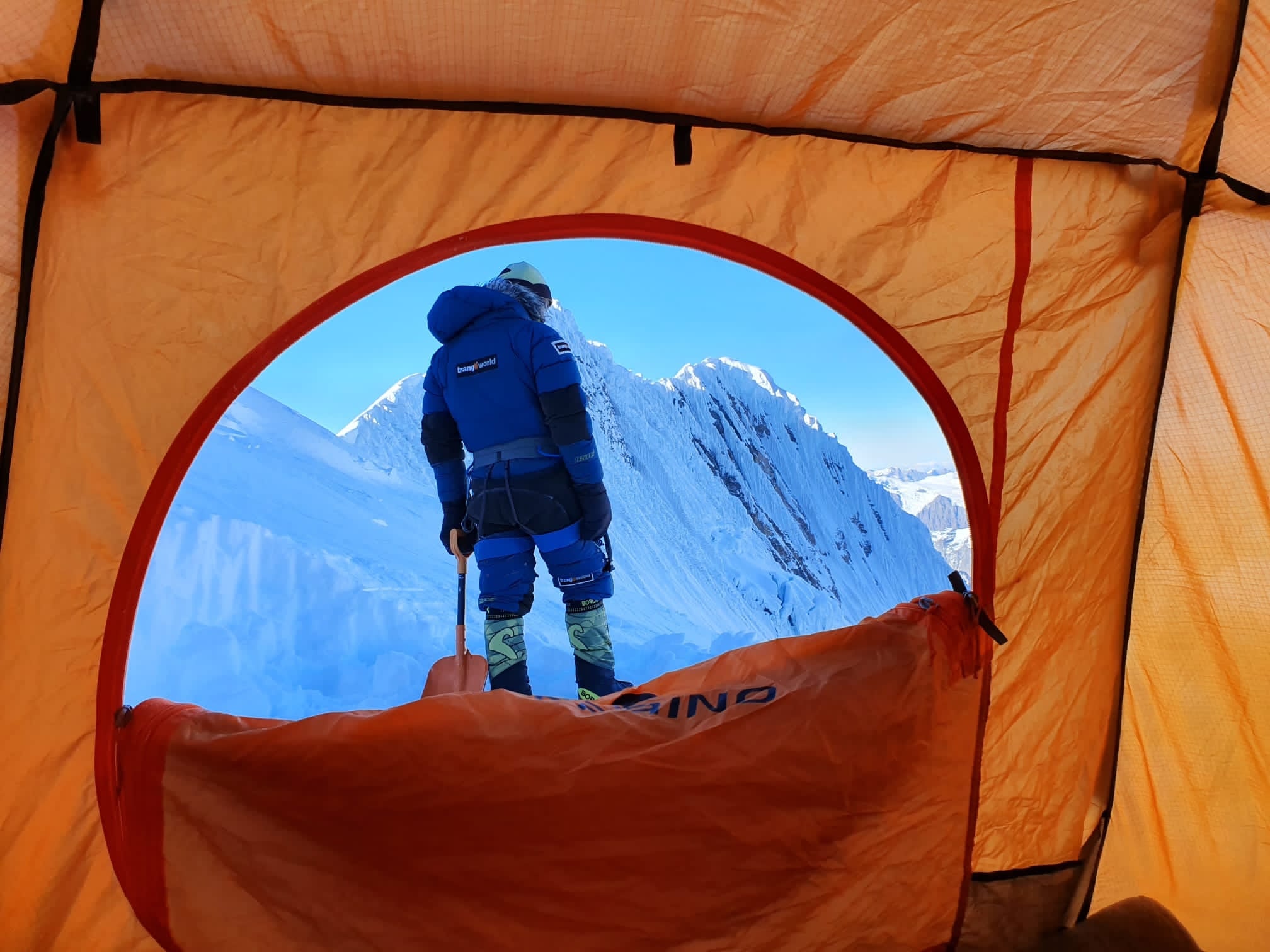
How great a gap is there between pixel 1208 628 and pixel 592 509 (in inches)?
59.5

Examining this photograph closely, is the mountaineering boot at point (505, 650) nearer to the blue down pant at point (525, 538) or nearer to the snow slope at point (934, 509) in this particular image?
the blue down pant at point (525, 538)

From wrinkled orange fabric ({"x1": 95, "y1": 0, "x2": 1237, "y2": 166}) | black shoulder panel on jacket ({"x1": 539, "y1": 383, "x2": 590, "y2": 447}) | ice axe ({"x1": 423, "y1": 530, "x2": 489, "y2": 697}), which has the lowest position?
ice axe ({"x1": 423, "y1": 530, "x2": 489, "y2": 697})

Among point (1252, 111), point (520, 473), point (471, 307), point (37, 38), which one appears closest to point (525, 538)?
point (520, 473)

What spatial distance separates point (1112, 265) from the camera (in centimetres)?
180

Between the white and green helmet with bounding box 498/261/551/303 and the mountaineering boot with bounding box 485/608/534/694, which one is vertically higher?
the white and green helmet with bounding box 498/261/551/303

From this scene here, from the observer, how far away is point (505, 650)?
249 centimetres

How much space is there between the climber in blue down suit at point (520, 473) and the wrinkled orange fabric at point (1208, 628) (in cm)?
137

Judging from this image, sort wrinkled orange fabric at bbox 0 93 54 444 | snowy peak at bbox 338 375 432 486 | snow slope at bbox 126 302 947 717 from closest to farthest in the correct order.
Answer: wrinkled orange fabric at bbox 0 93 54 444
snow slope at bbox 126 302 947 717
snowy peak at bbox 338 375 432 486

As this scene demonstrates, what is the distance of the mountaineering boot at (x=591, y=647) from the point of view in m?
2.52

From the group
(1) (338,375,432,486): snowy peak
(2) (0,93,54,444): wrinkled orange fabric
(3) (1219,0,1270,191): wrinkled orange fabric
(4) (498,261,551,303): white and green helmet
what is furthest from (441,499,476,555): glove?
(1) (338,375,432,486): snowy peak

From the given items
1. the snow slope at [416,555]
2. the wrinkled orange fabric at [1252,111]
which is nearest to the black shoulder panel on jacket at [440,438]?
the snow slope at [416,555]

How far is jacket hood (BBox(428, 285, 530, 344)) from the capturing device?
249 centimetres

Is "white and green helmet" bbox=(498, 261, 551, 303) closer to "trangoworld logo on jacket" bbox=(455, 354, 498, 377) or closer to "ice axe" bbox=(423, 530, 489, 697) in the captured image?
"trangoworld logo on jacket" bbox=(455, 354, 498, 377)

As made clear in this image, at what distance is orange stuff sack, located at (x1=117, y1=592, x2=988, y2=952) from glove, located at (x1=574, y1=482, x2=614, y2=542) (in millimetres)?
936
